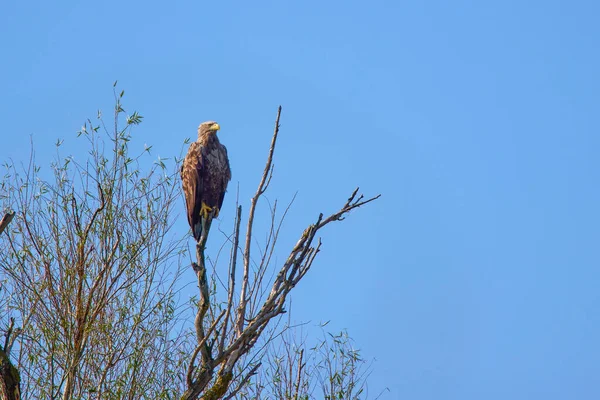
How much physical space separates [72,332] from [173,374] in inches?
35.7

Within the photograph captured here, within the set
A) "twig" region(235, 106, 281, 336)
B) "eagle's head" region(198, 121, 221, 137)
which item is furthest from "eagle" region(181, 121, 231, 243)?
"twig" region(235, 106, 281, 336)

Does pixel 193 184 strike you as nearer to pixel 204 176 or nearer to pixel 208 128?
pixel 204 176

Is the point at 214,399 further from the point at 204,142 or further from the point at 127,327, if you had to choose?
the point at 204,142

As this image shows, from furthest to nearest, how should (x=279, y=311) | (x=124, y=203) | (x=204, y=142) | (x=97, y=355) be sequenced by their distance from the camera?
(x=204, y=142) < (x=124, y=203) < (x=97, y=355) < (x=279, y=311)

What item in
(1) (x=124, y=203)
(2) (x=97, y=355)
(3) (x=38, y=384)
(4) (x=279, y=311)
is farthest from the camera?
(1) (x=124, y=203)

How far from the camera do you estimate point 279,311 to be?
4086 millimetres

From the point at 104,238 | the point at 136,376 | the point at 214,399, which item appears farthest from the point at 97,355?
the point at 214,399

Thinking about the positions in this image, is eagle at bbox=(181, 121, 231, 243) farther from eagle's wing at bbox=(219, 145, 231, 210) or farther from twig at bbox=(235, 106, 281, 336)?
twig at bbox=(235, 106, 281, 336)

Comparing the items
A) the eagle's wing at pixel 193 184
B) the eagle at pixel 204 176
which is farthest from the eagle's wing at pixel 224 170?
the eagle's wing at pixel 193 184

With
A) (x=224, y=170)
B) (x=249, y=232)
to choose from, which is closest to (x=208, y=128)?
(x=224, y=170)

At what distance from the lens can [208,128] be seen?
897 centimetres

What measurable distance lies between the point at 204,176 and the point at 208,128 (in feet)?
2.15

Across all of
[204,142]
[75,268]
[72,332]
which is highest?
[204,142]

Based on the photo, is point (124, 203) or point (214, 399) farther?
point (124, 203)
